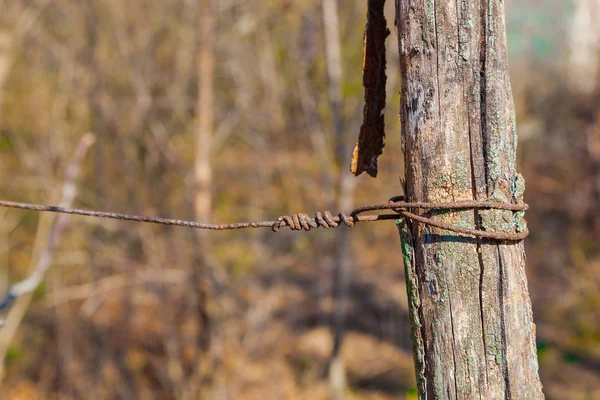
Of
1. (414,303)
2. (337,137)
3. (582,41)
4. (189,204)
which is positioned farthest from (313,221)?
(582,41)

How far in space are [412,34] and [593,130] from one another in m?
9.52

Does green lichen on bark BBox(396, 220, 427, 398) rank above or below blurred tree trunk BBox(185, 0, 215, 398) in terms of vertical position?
below

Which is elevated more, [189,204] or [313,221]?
[189,204]

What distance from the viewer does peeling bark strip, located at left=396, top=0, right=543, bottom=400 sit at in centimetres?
125

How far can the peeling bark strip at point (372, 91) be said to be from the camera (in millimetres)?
1469

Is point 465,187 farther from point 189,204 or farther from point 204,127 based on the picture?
point 189,204

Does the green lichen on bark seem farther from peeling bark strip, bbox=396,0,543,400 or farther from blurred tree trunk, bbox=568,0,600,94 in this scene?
blurred tree trunk, bbox=568,0,600,94

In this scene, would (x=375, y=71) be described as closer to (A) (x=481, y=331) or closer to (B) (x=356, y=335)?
(A) (x=481, y=331)

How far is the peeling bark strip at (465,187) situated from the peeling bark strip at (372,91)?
0.50 feet

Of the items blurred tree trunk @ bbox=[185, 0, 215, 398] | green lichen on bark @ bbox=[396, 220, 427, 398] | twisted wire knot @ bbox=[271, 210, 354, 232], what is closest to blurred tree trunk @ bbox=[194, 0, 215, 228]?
blurred tree trunk @ bbox=[185, 0, 215, 398]

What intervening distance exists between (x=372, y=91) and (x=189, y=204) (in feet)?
13.0

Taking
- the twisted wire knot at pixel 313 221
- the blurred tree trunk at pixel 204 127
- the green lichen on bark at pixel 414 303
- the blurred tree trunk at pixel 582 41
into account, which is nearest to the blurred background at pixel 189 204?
the blurred tree trunk at pixel 204 127

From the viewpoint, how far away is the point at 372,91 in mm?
1515

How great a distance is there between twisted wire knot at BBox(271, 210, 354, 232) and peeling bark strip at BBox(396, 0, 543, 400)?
21 centimetres
